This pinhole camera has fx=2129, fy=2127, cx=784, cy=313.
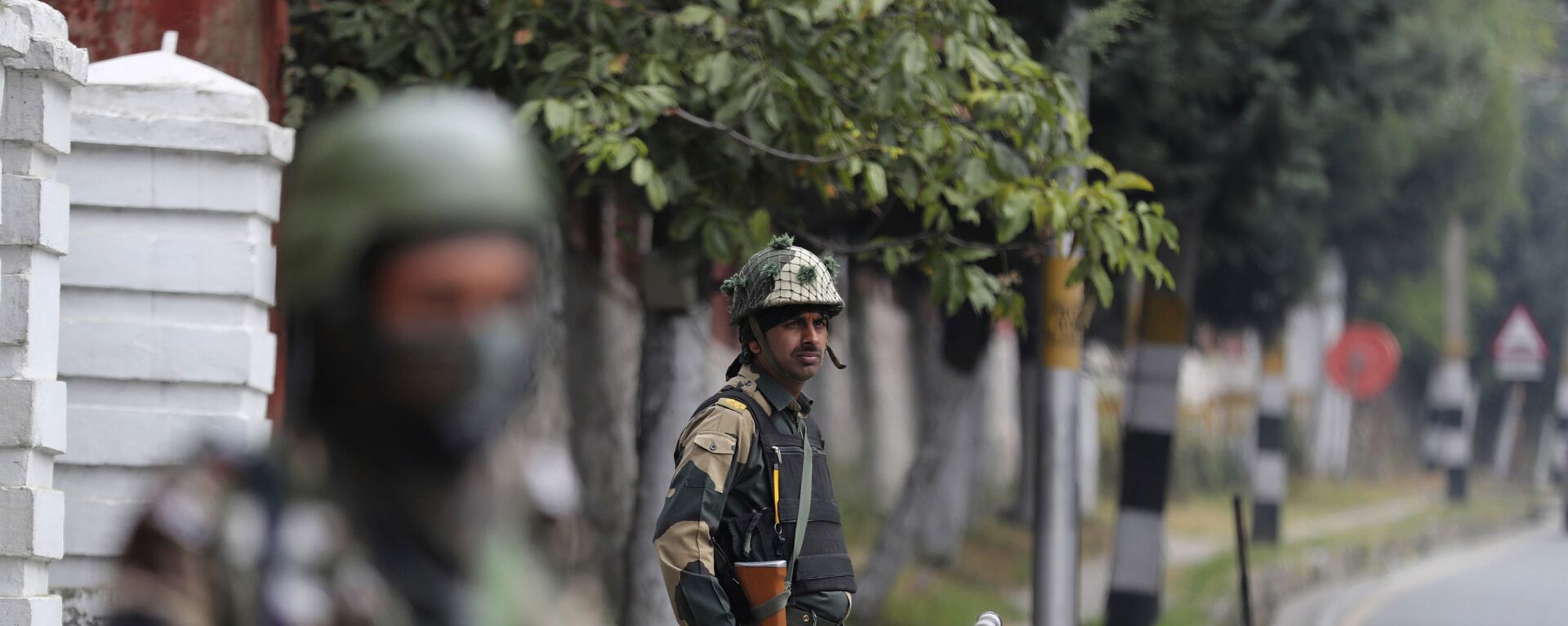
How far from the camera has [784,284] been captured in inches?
177

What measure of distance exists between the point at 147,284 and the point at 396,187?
15.5 ft

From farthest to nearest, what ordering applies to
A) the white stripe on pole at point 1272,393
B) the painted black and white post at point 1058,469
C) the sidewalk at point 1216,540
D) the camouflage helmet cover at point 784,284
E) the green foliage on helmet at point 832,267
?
the white stripe on pole at point 1272,393, the sidewalk at point 1216,540, the painted black and white post at point 1058,469, the green foliage on helmet at point 832,267, the camouflage helmet cover at point 784,284

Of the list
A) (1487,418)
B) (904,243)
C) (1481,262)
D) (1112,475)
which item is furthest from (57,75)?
(1487,418)

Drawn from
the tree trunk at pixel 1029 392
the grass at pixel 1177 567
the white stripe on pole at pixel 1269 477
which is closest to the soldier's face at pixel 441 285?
the tree trunk at pixel 1029 392

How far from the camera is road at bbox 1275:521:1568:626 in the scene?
15.2 meters

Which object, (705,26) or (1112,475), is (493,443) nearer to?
(705,26)

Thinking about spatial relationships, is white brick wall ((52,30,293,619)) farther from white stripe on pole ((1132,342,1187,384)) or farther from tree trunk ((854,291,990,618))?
white stripe on pole ((1132,342,1187,384))

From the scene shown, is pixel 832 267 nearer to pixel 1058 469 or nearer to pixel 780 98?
pixel 780 98

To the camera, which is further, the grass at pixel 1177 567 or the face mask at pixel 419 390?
the grass at pixel 1177 567

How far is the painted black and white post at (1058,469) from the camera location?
29.1ft

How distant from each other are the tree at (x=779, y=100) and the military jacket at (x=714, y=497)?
2.49m

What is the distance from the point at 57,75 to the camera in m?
5.45

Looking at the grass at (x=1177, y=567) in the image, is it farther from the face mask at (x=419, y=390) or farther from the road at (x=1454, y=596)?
the face mask at (x=419, y=390)

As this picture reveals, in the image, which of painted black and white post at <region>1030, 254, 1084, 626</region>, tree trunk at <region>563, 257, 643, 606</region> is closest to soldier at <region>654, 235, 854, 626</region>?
painted black and white post at <region>1030, 254, 1084, 626</region>
